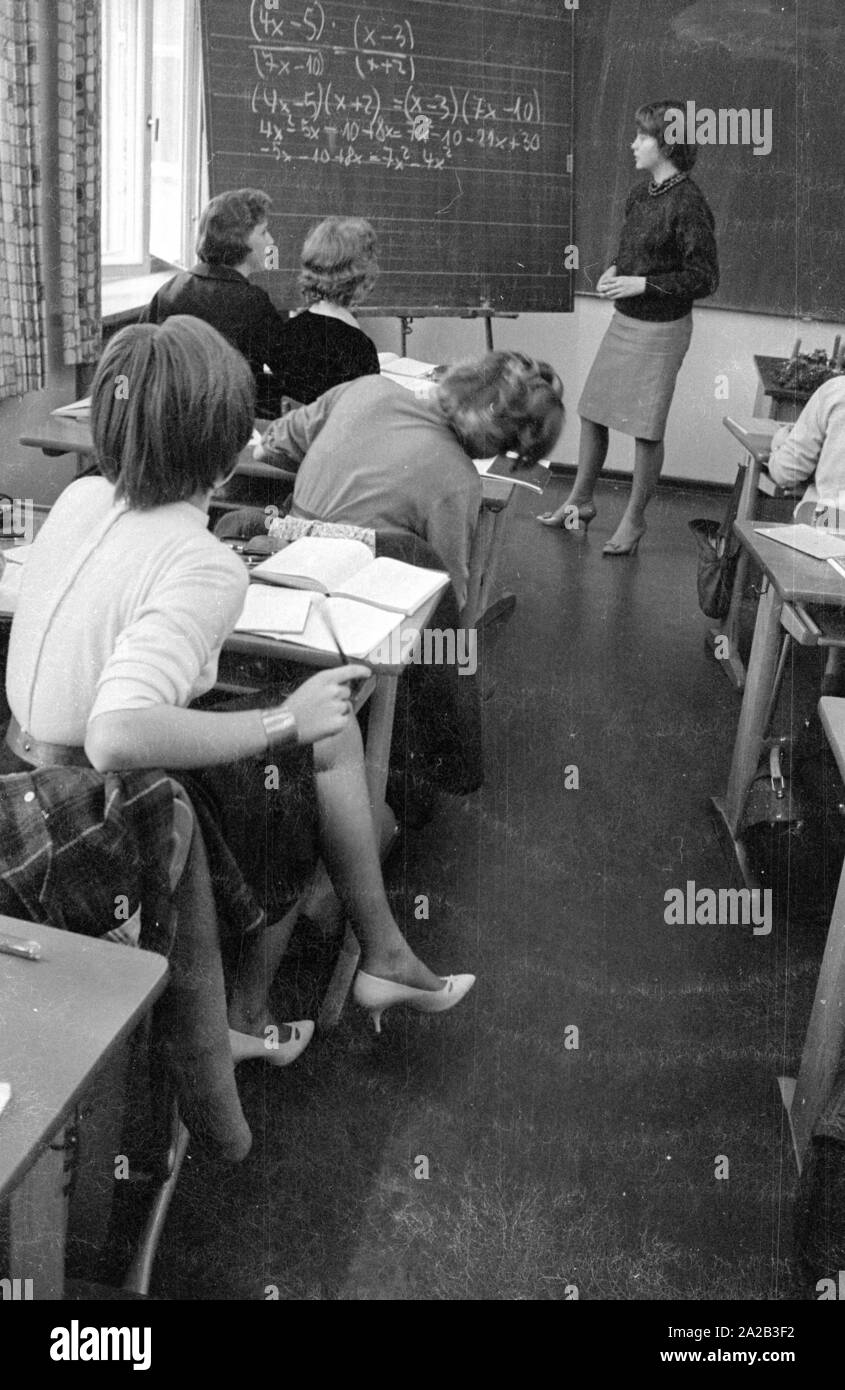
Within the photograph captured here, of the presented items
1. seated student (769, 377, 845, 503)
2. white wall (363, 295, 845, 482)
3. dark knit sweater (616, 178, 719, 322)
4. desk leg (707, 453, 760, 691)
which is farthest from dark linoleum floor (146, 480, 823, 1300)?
white wall (363, 295, 845, 482)

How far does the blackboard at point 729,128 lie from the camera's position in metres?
5.50

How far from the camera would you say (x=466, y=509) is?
8.32 feet

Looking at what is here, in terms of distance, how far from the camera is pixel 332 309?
3.13 metres

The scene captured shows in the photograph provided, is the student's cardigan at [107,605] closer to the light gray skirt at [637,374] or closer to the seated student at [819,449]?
the seated student at [819,449]

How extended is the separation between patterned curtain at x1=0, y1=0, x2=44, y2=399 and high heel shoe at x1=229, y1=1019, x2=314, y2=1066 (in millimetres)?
2227

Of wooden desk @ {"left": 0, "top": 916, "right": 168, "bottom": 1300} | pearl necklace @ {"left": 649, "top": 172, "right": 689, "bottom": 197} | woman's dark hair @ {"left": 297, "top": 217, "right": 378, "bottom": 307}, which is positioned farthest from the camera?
pearl necklace @ {"left": 649, "top": 172, "right": 689, "bottom": 197}

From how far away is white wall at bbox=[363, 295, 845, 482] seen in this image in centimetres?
599

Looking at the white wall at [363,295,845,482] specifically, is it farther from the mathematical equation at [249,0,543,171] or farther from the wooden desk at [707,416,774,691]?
the wooden desk at [707,416,774,691]

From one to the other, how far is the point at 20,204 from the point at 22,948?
3.03 metres

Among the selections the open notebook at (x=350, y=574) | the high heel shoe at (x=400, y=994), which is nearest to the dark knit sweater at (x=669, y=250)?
the open notebook at (x=350, y=574)

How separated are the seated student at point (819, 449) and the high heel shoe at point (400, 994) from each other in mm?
1512

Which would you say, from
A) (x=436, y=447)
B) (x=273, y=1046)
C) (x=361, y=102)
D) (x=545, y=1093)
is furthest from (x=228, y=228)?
(x=545, y=1093)

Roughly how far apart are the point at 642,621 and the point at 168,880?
323 centimetres
